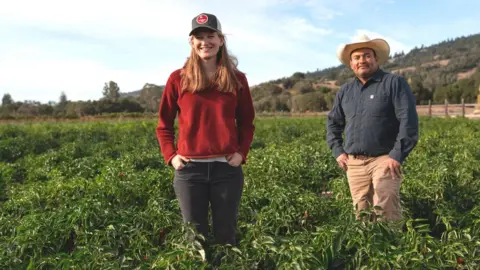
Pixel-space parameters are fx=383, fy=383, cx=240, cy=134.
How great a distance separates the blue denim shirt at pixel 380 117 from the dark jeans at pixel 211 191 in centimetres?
122

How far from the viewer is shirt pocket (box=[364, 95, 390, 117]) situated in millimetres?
3133

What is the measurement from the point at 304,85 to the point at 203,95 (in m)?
90.7

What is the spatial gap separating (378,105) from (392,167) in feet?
1.70

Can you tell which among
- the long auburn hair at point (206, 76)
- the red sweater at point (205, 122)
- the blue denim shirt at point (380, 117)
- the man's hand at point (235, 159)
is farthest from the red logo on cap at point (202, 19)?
the blue denim shirt at point (380, 117)

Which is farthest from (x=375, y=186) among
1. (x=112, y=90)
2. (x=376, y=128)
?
(x=112, y=90)

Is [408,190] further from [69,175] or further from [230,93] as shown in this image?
[69,175]

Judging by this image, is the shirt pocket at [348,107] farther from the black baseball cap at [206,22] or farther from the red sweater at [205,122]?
the black baseball cap at [206,22]

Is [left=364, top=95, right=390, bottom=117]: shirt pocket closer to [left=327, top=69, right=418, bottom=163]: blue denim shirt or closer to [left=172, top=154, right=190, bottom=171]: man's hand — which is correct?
[left=327, top=69, right=418, bottom=163]: blue denim shirt

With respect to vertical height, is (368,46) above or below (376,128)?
above

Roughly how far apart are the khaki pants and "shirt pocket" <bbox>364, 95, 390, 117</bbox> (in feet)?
1.22

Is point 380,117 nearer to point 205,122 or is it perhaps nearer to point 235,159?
point 235,159

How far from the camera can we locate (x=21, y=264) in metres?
2.84

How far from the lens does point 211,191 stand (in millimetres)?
2682

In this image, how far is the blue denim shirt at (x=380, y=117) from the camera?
9.86ft
